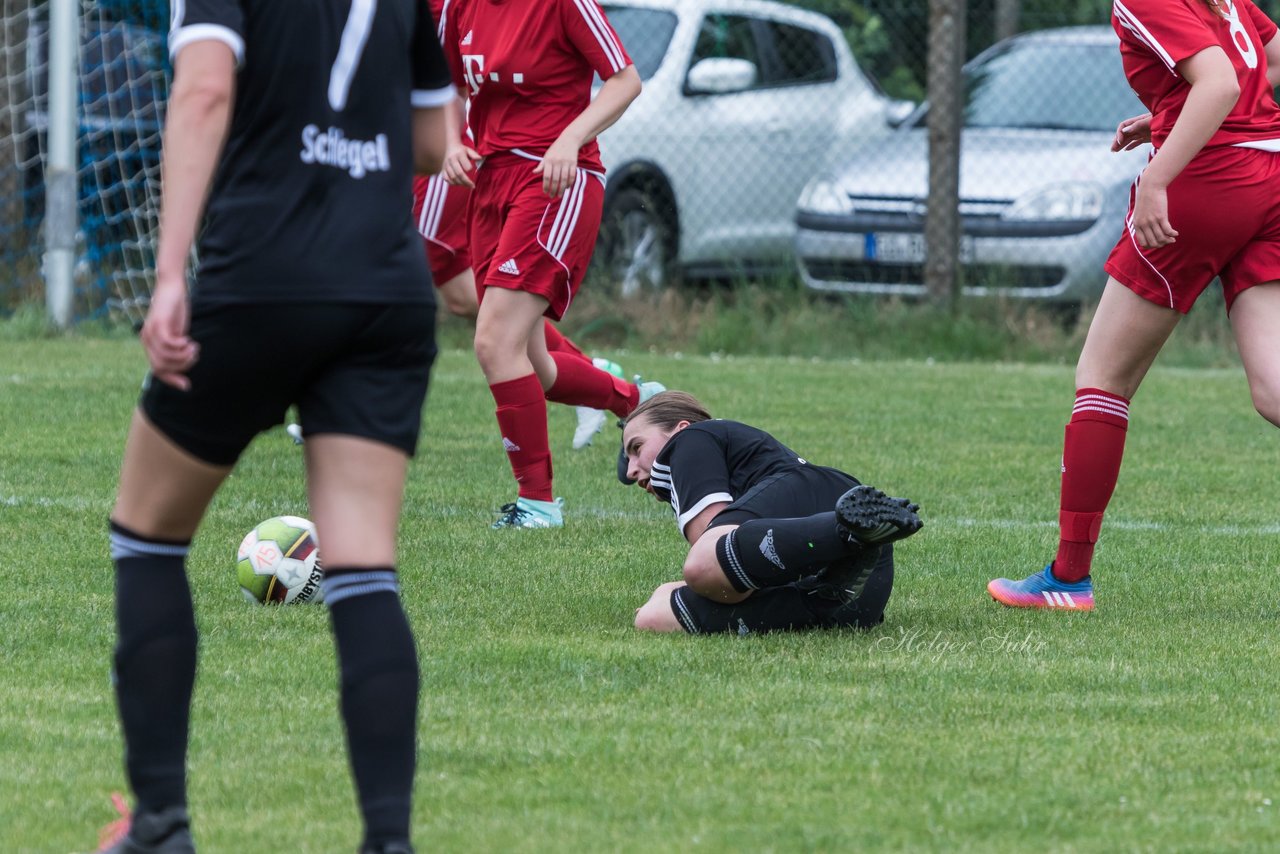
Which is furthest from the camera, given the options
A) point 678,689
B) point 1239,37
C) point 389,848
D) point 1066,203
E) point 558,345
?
point 1066,203

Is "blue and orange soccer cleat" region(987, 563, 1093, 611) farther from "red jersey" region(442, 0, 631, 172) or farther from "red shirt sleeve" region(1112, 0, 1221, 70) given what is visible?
"red jersey" region(442, 0, 631, 172)

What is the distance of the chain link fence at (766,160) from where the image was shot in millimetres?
11688

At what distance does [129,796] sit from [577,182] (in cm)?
336

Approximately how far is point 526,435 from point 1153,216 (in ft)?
7.73

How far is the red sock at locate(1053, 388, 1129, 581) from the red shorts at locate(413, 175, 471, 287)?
3123 millimetres

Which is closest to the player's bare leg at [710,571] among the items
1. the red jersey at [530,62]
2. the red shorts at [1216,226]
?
the red shorts at [1216,226]

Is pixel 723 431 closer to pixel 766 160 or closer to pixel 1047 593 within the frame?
pixel 1047 593

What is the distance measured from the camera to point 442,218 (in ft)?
25.1

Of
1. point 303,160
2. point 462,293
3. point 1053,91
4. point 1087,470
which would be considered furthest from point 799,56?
point 303,160

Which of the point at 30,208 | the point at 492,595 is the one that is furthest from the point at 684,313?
the point at 492,595

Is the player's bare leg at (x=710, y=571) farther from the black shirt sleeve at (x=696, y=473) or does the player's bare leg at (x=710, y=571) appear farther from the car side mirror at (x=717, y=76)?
the car side mirror at (x=717, y=76)

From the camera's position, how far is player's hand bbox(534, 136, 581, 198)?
5941mm

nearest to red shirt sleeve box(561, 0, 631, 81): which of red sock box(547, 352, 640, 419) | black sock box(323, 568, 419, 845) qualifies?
red sock box(547, 352, 640, 419)

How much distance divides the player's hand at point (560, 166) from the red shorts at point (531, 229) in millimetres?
201
